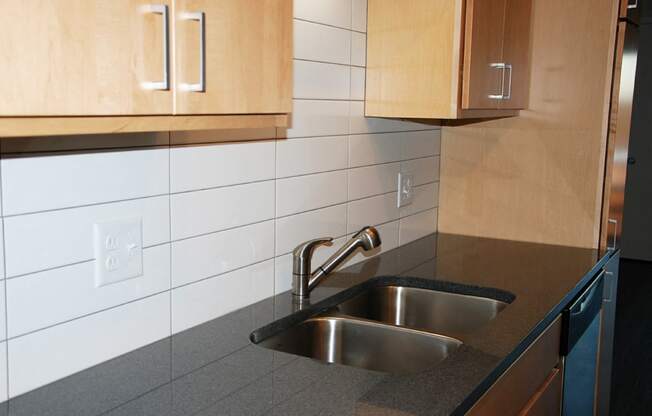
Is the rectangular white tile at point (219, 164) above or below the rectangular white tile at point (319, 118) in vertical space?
below

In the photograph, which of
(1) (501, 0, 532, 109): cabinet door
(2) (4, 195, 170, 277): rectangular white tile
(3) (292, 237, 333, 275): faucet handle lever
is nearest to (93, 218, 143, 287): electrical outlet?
(2) (4, 195, 170, 277): rectangular white tile

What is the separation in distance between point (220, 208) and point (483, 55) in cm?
101

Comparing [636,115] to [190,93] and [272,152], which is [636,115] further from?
[190,93]

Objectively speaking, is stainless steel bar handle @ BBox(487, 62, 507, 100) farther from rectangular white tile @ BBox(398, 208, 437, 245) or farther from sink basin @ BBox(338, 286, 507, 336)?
sink basin @ BBox(338, 286, 507, 336)

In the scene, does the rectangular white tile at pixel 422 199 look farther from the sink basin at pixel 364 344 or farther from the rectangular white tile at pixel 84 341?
the rectangular white tile at pixel 84 341

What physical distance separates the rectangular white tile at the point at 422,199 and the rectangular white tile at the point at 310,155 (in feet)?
1.69

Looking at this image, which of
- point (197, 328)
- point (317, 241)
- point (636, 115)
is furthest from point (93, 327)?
point (636, 115)

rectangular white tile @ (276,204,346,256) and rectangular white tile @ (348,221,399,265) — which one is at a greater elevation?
rectangular white tile @ (276,204,346,256)

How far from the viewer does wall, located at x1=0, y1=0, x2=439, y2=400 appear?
49.9 inches

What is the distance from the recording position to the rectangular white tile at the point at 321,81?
197cm

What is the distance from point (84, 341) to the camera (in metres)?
1.39

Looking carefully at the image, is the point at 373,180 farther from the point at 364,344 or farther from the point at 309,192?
the point at 364,344

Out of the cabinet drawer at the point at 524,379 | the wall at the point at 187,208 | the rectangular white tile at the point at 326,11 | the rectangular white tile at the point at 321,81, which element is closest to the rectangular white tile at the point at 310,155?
the wall at the point at 187,208

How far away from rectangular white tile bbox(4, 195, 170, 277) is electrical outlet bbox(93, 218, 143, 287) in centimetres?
1
